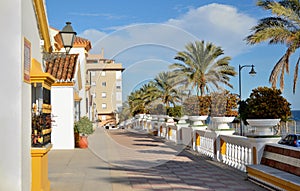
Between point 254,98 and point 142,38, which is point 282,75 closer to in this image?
point 142,38

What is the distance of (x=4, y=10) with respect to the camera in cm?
546

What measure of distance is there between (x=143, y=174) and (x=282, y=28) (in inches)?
311

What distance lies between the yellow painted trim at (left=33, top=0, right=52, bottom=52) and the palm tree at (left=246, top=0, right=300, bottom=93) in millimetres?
8594

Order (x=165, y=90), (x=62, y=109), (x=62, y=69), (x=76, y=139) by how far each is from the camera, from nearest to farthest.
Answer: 1. (x=62, y=109)
2. (x=62, y=69)
3. (x=76, y=139)
4. (x=165, y=90)

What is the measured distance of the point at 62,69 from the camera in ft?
57.9

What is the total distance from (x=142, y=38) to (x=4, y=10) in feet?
36.4

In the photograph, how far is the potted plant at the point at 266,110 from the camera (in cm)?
860

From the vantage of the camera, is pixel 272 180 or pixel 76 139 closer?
pixel 272 180

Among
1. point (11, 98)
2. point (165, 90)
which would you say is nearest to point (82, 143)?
point (11, 98)

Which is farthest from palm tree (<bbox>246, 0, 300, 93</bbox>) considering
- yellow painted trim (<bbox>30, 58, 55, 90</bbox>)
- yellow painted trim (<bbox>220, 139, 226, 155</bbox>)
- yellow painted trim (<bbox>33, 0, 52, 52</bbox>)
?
yellow painted trim (<bbox>30, 58, 55, 90</bbox>)

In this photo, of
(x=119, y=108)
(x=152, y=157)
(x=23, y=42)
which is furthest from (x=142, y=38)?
(x=119, y=108)

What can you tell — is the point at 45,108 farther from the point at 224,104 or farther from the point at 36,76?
the point at 224,104

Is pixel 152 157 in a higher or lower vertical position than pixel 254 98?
lower

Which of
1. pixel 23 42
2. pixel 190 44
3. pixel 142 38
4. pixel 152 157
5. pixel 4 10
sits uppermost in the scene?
pixel 190 44
